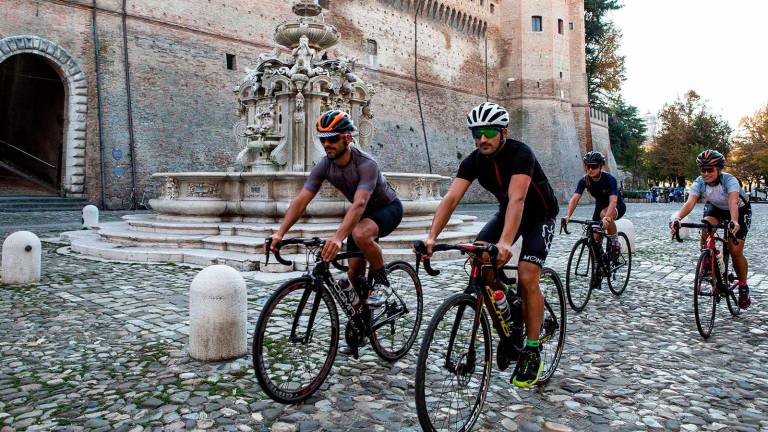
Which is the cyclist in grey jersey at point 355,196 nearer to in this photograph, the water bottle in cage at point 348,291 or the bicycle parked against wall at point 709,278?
the water bottle in cage at point 348,291

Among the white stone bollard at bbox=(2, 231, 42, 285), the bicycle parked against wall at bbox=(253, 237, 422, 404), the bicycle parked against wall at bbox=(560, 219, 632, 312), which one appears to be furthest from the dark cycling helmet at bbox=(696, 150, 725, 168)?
the white stone bollard at bbox=(2, 231, 42, 285)

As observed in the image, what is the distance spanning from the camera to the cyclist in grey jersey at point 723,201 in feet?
15.7

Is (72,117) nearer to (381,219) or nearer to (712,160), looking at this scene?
(381,219)

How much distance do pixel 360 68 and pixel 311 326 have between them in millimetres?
28054

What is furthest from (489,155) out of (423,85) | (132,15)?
(423,85)

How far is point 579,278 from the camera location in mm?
5453

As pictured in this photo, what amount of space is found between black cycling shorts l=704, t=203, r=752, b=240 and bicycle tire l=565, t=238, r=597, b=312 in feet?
3.72

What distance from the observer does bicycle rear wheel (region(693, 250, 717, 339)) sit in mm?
4311

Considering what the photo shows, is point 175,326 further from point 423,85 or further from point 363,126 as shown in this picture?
point 423,85

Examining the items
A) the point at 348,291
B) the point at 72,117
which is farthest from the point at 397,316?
the point at 72,117

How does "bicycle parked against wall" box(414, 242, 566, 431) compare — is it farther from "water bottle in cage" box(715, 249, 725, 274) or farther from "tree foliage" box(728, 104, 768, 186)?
"tree foliage" box(728, 104, 768, 186)

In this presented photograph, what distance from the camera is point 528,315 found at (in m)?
3.02

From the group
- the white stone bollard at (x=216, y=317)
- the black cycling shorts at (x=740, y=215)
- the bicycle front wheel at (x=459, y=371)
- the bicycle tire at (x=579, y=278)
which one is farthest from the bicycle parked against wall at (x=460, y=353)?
the black cycling shorts at (x=740, y=215)

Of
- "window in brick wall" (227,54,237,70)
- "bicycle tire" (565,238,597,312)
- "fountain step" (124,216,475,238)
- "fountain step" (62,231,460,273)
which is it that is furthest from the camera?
"window in brick wall" (227,54,237,70)
